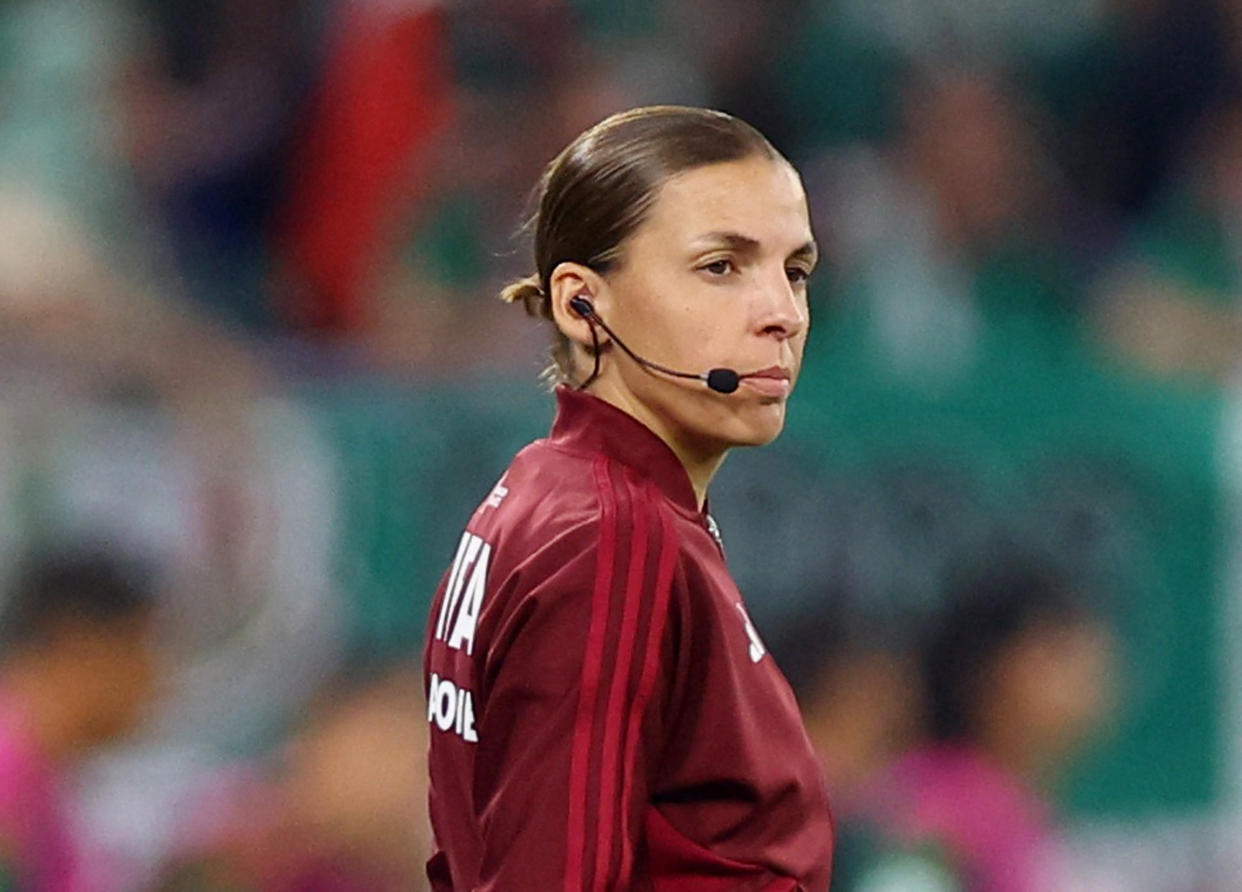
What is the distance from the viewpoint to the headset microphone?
2117 millimetres

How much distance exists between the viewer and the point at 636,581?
76.9 inches

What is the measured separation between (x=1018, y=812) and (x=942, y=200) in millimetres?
2212

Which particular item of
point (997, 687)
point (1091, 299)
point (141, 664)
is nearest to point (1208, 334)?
point (1091, 299)

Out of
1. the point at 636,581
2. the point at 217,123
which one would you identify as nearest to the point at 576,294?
the point at 636,581

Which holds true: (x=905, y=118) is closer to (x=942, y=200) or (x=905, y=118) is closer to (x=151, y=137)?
(x=942, y=200)

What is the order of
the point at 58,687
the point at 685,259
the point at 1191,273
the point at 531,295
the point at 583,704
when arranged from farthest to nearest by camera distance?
1. the point at 1191,273
2. the point at 58,687
3. the point at 531,295
4. the point at 685,259
5. the point at 583,704

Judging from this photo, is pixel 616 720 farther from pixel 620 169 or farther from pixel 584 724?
pixel 620 169

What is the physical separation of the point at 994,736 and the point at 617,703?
2760 mm

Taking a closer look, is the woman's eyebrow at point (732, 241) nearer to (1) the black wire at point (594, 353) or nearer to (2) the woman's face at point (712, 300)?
(2) the woman's face at point (712, 300)

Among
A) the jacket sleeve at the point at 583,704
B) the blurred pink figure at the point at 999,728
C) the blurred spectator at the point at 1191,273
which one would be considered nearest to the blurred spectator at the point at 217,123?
the blurred pink figure at the point at 999,728

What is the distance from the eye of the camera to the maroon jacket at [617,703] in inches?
76.3

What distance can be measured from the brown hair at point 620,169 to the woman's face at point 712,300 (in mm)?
13

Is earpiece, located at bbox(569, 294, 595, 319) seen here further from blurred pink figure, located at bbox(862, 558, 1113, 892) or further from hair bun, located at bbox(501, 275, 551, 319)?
blurred pink figure, located at bbox(862, 558, 1113, 892)

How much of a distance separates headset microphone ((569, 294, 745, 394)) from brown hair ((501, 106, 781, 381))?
0.04 meters
